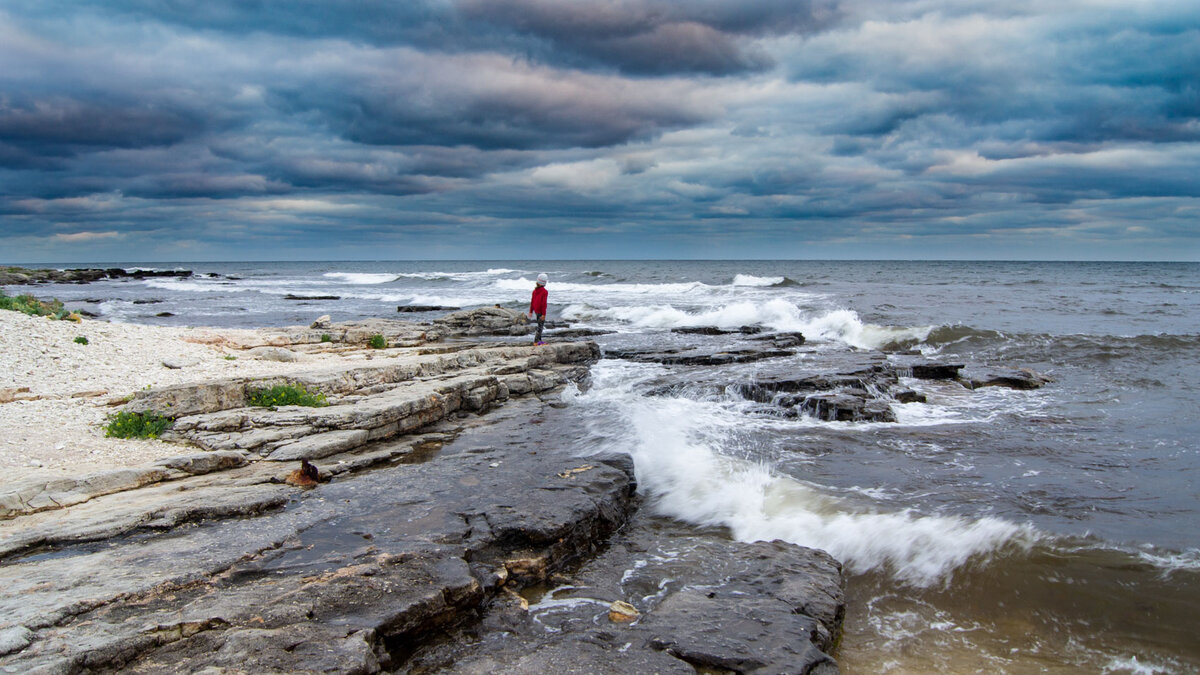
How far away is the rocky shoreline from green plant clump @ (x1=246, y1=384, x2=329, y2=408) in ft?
1.55

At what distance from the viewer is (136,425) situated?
8.54 m

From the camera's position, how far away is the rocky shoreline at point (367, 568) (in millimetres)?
3967

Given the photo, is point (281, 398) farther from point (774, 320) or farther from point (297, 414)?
point (774, 320)

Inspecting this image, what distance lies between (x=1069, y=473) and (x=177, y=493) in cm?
1127

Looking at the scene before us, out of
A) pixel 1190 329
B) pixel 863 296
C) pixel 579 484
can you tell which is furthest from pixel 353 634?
pixel 863 296

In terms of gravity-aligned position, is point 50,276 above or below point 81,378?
above

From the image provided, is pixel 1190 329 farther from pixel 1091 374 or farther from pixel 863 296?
pixel 863 296

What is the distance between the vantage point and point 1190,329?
23547mm

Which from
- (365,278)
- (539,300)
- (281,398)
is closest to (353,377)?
(281,398)

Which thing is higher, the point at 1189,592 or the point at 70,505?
the point at 70,505

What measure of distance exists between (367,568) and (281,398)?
6.02 m

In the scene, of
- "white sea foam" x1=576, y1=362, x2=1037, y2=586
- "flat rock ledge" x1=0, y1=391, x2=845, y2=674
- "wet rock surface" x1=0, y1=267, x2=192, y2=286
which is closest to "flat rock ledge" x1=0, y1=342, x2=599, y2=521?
"flat rock ledge" x1=0, y1=391, x2=845, y2=674

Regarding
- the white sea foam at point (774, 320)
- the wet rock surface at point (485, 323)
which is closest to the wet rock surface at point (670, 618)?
the wet rock surface at point (485, 323)

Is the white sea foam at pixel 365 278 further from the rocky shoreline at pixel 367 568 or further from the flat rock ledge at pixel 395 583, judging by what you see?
the flat rock ledge at pixel 395 583
